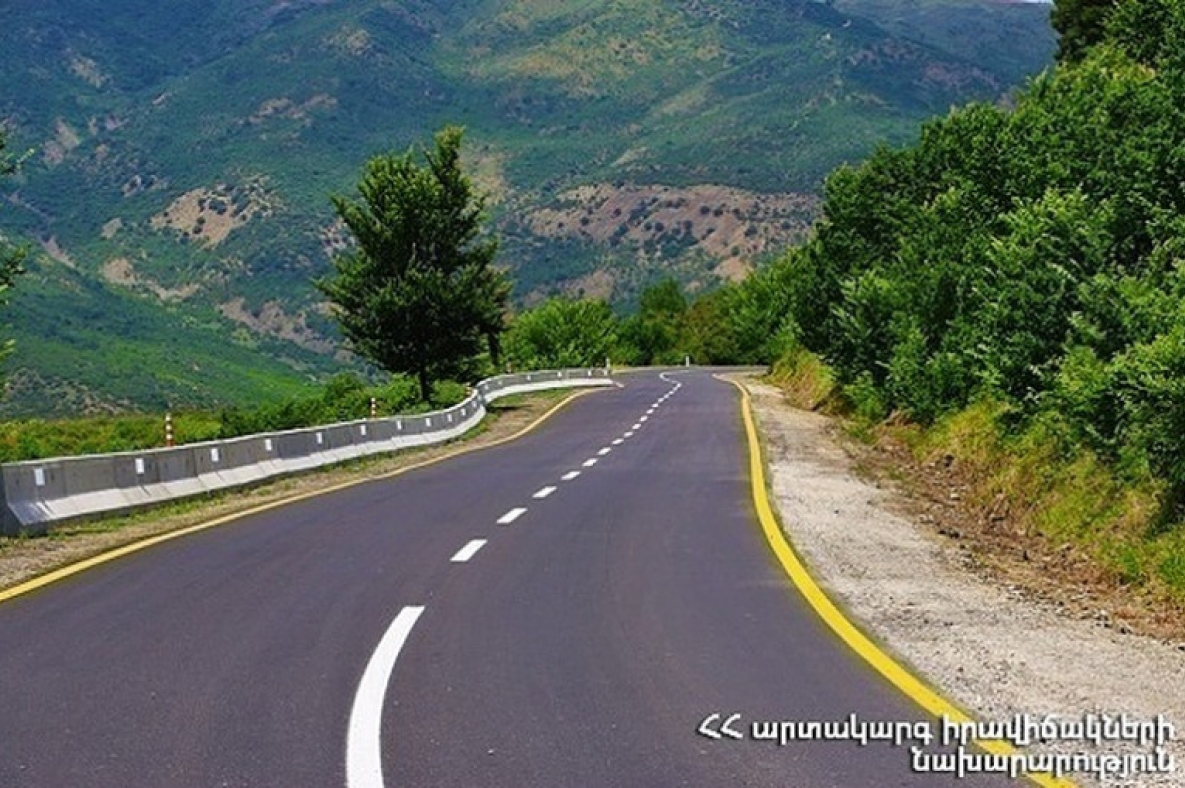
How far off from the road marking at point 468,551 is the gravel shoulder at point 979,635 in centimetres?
331

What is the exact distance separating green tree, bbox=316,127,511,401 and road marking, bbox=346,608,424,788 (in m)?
49.3

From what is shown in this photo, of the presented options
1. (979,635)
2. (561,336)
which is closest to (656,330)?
(561,336)

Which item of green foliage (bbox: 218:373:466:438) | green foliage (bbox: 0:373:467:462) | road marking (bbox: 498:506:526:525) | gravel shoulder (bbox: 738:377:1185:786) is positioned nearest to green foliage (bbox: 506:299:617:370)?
green foliage (bbox: 0:373:467:462)

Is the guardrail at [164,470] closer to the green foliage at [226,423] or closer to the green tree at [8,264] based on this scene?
the green tree at [8,264]

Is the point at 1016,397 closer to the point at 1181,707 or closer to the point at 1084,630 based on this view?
the point at 1084,630

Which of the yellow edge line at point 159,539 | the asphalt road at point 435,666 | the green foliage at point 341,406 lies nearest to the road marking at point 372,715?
the asphalt road at point 435,666

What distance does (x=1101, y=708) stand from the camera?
7.76 m

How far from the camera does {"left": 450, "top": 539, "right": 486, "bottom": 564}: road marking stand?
1393 centimetres

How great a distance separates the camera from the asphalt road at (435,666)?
6688mm

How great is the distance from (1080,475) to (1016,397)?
14.6 feet

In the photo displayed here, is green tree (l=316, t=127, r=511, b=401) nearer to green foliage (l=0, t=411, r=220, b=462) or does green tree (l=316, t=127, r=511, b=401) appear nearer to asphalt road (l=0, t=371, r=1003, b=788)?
green foliage (l=0, t=411, r=220, b=462)

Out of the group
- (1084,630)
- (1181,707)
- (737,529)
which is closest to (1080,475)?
(737,529)

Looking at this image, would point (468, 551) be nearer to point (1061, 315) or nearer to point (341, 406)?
point (1061, 315)

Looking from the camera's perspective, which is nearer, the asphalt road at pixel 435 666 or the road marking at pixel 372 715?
the road marking at pixel 372 715
